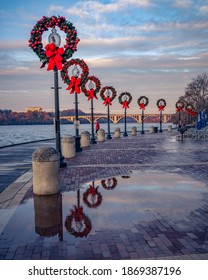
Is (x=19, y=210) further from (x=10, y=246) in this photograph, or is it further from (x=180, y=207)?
(x=180, y=207)

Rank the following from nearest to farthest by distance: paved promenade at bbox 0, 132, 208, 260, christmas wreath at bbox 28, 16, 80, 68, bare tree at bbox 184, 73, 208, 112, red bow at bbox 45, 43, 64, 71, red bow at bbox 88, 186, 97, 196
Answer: paved promenade at bbox 0, 132, 208, 260 → red bow at bbox 88, 186, 97, 196 → red bow at bbox 45, 43, 64, 71 → christmas wreath at bbox 28, 16, 80, 68 → bare tree at bbox 184, 73, 208, 112

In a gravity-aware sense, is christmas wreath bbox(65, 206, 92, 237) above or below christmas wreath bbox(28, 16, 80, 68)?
below

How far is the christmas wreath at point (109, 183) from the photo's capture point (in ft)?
27.6

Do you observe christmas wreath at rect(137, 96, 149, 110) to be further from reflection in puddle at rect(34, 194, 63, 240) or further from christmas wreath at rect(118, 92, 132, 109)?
reflection in puddle at rect(34, 194, 63, 240)

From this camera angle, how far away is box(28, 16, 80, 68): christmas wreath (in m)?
11.8

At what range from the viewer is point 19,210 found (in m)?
6.46

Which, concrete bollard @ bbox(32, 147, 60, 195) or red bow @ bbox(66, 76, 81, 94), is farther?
red bow @ bbox(66, 76, 81, 94)

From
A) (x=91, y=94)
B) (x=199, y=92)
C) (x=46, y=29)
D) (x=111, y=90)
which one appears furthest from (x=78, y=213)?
(x=199, y=92)

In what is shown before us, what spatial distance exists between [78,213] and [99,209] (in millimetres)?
517

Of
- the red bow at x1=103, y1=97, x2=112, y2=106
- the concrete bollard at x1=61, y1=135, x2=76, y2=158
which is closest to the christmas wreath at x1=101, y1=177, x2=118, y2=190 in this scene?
the concrete bollard at x1=61, y1=135, x2=76, y2=158

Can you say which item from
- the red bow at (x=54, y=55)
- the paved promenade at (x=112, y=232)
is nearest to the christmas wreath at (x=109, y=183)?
the paved promenade at (x=112, y=232)

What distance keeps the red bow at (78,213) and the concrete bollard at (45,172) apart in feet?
4.41

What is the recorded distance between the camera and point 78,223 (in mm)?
5566

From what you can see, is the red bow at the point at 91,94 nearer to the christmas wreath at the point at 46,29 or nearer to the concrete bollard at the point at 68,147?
the concrete bollard at the point at 68,147
